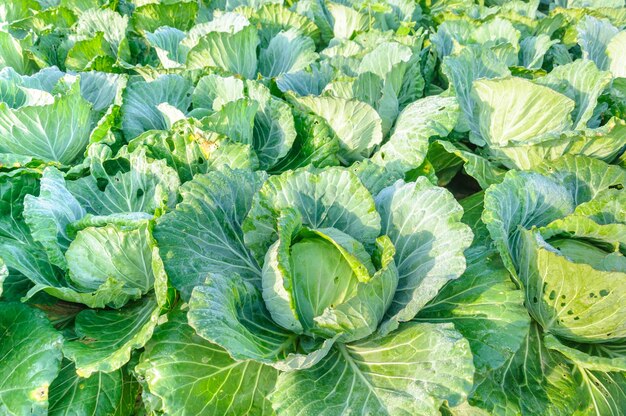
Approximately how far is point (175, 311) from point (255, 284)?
356 mm

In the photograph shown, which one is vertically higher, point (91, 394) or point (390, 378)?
point (390, 378)

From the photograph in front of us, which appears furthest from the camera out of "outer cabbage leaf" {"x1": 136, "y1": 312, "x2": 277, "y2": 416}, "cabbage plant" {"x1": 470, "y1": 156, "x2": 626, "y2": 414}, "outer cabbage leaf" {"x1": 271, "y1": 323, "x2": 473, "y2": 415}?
"cabbage plant" {"x1": 470, "y1": 156, "x2": 626, "y2": 414}

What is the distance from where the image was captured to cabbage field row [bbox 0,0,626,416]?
198 centimetres

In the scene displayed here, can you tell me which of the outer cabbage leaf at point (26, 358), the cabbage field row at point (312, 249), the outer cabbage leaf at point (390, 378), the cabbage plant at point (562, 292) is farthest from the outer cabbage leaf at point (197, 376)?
the cabbage plant at point (562, 292)

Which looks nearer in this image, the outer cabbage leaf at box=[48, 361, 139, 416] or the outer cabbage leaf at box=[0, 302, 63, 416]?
the outer cabbage leaf at box=[0, 302, 63, 416]

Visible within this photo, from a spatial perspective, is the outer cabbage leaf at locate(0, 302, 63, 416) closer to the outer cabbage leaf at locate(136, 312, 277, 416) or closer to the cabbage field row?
the cabbage field row

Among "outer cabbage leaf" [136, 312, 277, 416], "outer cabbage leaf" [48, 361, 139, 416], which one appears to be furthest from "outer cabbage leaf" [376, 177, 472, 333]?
"outer cabbage leaf" [48, 361, 139, 416]

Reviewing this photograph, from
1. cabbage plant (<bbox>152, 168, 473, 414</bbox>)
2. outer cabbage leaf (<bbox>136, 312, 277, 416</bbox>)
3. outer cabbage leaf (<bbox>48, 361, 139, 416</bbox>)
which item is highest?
cabbage plant (<bbox>152, 168, 473, 414</bbox>)

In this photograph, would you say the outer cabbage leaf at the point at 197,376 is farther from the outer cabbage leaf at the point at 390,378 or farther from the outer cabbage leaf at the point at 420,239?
the outer cabbage leaf at the point at 420,239

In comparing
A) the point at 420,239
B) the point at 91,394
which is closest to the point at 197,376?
the point at 91,394

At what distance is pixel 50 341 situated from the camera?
209 cm

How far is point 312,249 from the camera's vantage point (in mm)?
2061

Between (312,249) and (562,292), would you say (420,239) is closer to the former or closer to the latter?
(312,249)

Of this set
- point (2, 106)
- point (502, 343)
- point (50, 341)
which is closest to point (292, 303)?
point (502, 343)
